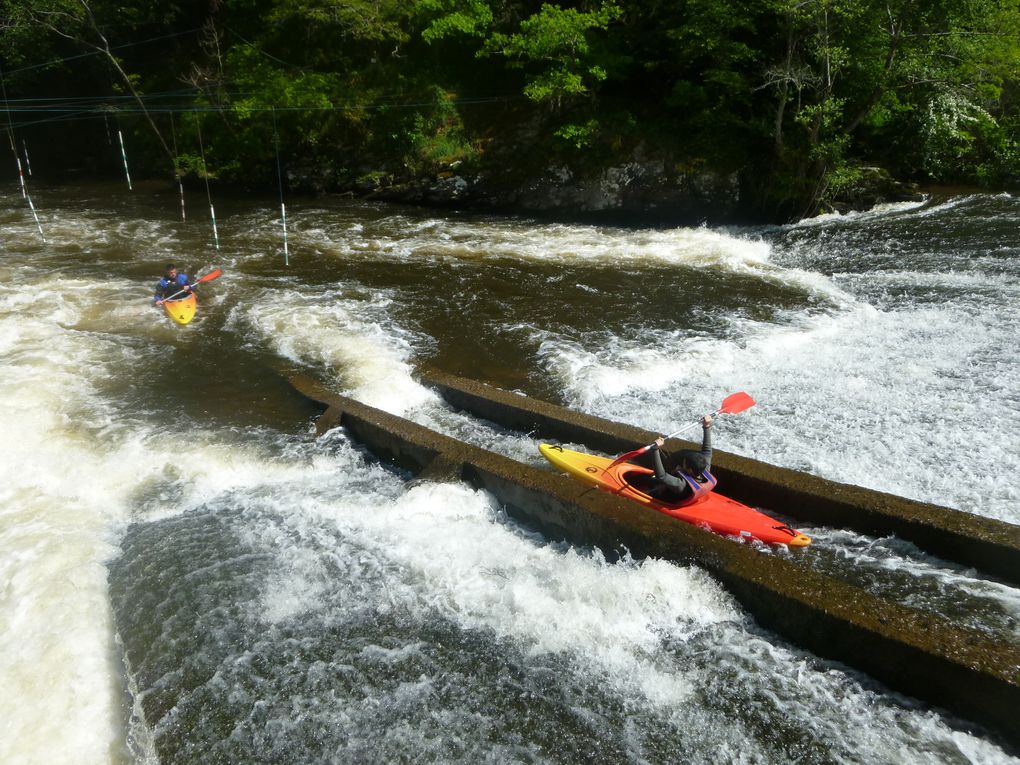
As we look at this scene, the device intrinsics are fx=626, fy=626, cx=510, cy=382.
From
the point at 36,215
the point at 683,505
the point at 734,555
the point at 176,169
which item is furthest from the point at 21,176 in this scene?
the point at 734,555

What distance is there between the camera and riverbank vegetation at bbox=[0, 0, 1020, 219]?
13.2 metres

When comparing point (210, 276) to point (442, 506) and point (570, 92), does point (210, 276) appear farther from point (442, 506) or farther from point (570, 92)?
point (570, 92)

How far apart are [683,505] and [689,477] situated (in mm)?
257

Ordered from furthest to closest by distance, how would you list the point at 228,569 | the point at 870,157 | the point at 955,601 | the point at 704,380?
the point at 870,157 → the point at 704,380 → the point at 228,569 → the point at 955,601

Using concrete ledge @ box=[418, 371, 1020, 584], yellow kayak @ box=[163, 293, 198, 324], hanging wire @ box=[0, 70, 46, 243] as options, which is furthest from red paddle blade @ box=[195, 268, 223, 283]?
concrete ledge @ box=[418, 371, 1020, 584]

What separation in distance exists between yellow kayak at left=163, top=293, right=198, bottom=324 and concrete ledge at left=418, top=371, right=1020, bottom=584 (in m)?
6.13

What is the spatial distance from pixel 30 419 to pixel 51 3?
20521 mm

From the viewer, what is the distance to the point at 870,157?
17000 mm

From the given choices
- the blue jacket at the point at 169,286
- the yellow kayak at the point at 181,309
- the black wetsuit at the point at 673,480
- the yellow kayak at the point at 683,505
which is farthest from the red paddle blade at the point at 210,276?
the black wetsuit at the point at 673,480

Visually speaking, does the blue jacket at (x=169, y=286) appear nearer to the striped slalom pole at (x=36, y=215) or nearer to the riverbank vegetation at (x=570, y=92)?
the striped slalom pole at (x=36, y=215)

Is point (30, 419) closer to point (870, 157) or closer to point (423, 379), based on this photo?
point (423, 379)

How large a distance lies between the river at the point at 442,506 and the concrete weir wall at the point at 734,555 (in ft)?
0.50

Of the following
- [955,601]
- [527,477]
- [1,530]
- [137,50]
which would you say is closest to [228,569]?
[1,530]

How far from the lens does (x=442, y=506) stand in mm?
5930
